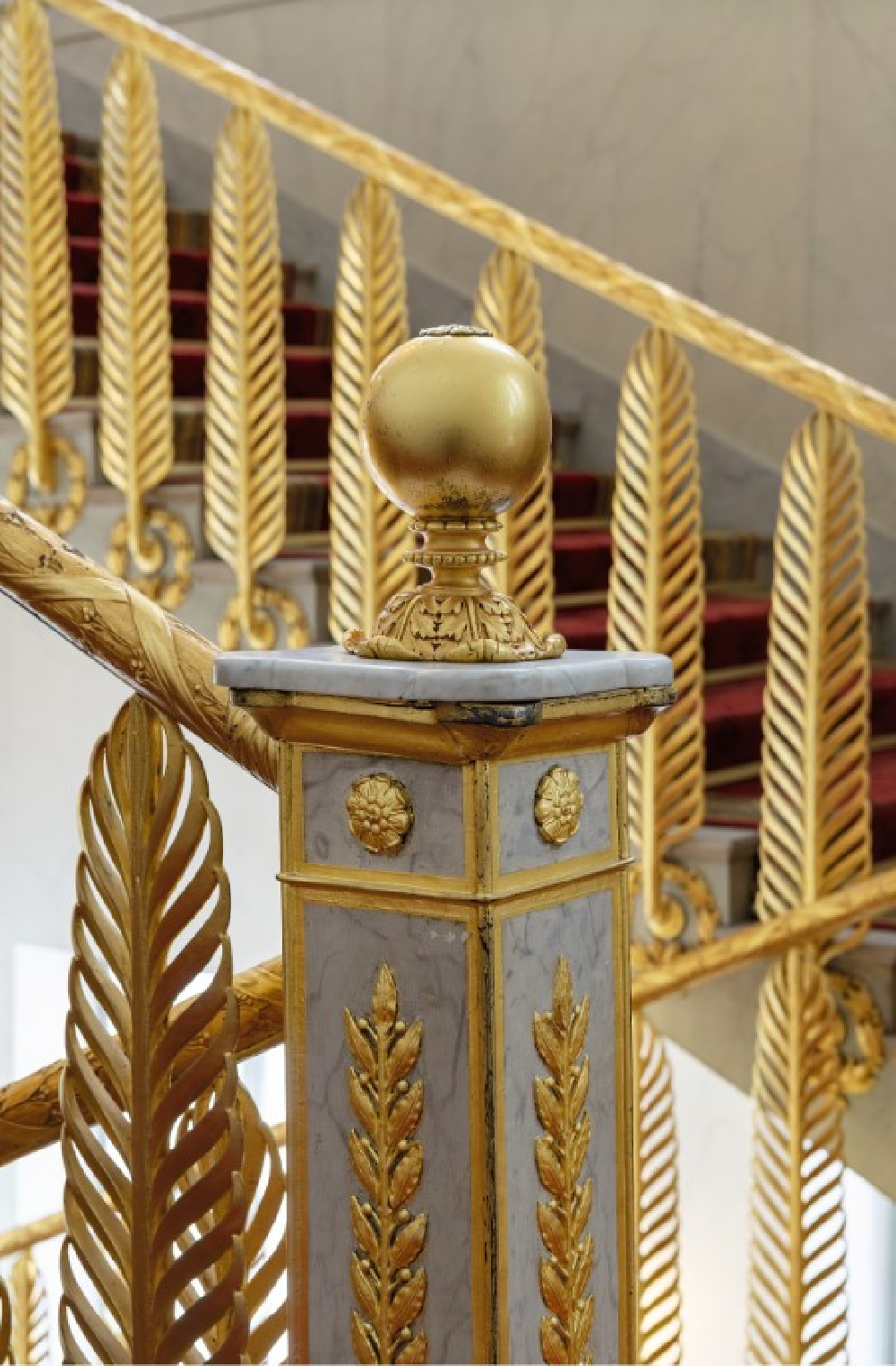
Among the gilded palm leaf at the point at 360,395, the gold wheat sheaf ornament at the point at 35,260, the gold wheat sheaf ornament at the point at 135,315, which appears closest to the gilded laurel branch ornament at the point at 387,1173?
the gilded palm leaf at the point at 360,395

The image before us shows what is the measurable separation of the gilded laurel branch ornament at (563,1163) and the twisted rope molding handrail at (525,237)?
→ 1.65 m

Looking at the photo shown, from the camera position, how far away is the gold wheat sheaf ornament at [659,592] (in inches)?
111

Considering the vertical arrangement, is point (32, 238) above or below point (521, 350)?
above

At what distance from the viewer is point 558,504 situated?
450cm

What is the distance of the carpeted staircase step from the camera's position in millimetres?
3579

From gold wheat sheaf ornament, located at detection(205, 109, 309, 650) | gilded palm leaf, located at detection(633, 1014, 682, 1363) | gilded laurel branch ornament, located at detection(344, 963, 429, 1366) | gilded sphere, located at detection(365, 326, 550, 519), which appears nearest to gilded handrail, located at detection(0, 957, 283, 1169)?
gilded laurel branch ornament, located at detection(344, 963, 429, 1366)

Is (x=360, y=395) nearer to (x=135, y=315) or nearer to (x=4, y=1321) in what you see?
(x=135, y=315)

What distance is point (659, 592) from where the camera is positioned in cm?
285

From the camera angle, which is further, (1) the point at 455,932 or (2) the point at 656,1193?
(2) the point at 656,1193

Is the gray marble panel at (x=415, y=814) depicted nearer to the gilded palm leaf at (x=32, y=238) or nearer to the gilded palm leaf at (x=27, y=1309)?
the gilded palm leaf at (x=32, y=238)

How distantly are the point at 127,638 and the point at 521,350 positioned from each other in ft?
5.73

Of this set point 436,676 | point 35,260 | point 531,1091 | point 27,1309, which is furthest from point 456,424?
point 27,1309

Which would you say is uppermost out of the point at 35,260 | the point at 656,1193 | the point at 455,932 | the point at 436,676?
the point at 35,260

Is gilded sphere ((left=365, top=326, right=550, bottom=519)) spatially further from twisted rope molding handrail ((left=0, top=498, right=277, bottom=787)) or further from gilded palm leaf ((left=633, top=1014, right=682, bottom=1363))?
gilded palm leaf ((left=633, top=1014, right=682, bottom=1363))
